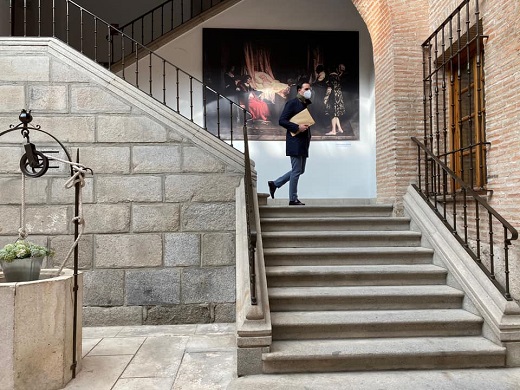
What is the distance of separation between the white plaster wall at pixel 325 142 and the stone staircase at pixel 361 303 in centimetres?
278

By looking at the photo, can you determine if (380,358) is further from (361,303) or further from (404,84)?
(404,84)

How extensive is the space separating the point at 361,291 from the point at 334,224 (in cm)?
107

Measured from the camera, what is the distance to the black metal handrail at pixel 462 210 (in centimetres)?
327

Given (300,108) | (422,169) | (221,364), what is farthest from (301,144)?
(221,364)

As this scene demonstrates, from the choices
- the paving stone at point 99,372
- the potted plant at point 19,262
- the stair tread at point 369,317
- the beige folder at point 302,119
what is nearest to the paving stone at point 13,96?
the potted plant at point 19,262

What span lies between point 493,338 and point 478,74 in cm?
256

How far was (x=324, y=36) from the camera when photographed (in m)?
7.16

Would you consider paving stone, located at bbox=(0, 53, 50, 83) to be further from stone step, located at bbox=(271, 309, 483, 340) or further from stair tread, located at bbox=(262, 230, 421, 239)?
stone step, located at bbox=(271, 309, 483, 340)

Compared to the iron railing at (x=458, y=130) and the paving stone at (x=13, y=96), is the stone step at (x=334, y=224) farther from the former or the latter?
the paving stone at (x=13, y=96)

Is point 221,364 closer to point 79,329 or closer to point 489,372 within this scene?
point 79,329

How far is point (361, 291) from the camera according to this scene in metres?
3.44

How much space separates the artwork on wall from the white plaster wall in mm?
134

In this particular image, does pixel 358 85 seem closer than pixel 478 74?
No

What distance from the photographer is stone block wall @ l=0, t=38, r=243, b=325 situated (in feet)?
14.1
